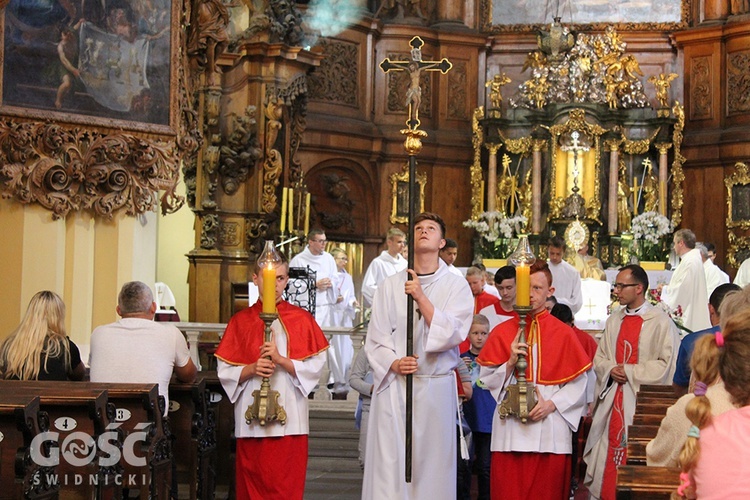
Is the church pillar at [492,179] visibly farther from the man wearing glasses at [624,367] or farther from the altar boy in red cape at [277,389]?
the altar boy in red cape at [277,389]

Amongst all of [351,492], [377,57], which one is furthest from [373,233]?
[351,492]

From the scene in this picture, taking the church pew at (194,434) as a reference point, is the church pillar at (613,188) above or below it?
above

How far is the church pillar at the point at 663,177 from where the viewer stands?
67.5ft

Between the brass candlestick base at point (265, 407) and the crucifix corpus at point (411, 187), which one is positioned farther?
the brass candlestick base at point (265, 407)

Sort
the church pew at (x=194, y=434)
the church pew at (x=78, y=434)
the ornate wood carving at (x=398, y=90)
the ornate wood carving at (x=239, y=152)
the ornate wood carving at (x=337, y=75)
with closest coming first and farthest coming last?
the church pew at (x=78, y=434) < the church pew at (x=194, y=434) < the ornate wood carving at (x=239, y=152) < the ornate wood carving at (x=337, y=75) < the ornate wood carving at (x=398, y=90)

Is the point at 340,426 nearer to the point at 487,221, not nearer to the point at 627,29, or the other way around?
the point at 487,221

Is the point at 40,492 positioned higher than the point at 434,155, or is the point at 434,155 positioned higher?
the point at 434,155

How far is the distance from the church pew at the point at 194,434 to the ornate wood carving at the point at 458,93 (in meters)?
14.6

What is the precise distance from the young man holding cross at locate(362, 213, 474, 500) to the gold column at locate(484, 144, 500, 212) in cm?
1419

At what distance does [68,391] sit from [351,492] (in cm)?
352

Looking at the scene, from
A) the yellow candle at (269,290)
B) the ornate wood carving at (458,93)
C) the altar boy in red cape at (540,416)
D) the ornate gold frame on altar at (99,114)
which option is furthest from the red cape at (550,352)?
the ornate wood carving at (458,93)

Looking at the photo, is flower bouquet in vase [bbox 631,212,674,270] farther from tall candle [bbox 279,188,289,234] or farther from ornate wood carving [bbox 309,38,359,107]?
tall candle [bbox 279,188,289,234]

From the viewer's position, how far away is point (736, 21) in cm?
2061

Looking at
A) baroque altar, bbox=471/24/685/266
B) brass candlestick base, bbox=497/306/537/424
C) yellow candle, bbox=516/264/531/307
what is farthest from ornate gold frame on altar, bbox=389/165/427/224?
yellow candle, bbox=516/264/531/307
